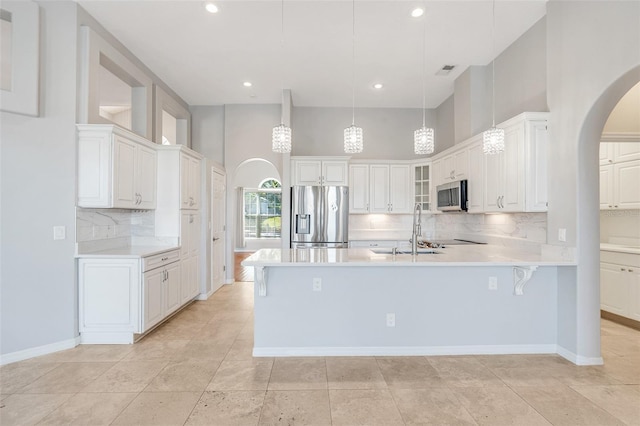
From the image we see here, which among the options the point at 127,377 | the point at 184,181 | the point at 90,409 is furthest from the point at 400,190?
the point at 90,409

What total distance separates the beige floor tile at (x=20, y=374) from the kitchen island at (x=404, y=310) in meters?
1.77

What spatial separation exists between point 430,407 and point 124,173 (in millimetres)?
3671

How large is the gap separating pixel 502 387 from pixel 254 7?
161 inches

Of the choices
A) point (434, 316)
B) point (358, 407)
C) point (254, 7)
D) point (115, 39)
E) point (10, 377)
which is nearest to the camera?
point (358, 407)

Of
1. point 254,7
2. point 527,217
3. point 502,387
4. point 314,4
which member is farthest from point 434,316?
point 254,7

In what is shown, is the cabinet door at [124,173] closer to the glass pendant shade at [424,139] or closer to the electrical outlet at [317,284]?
the electrical outlet at [317,284]

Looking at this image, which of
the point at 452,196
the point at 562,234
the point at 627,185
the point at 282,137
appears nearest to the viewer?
the point at 562,234

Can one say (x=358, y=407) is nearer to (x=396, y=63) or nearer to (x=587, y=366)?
(x=587, y=366)

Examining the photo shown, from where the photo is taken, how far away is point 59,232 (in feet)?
10.2

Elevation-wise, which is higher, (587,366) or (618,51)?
(618,51)

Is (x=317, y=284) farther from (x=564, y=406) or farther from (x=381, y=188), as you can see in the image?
(x=381, y=188)

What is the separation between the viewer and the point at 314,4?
10.5 feet

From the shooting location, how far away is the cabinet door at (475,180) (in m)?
3.89

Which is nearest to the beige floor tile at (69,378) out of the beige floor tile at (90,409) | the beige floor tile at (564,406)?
the beige floor tile at (90,409)
